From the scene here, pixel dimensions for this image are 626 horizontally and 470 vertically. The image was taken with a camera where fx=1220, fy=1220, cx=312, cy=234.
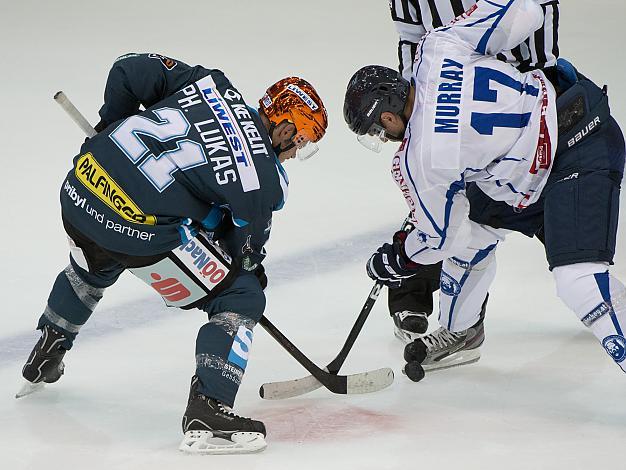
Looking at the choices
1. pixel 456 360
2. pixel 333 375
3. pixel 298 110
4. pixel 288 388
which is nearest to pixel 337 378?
pixel 333 375

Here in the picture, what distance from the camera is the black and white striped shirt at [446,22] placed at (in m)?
3.52

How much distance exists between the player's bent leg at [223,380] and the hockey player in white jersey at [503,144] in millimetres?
536

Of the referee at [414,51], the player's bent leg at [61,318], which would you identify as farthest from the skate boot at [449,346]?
the player's bent leg at [61,318]

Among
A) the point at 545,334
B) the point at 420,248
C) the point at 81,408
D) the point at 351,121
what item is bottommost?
the point at 545,334

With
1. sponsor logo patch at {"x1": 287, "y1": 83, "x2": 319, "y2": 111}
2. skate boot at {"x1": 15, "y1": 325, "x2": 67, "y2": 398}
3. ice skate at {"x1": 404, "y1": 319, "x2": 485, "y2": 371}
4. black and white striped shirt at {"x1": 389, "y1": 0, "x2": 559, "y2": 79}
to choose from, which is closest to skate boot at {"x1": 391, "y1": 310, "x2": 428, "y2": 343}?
ice skate at {"x1": 404, "y1": 319, "x2": 485, "y2": 371}

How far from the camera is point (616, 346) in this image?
3.01 metres

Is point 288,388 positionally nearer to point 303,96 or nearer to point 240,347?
point 240,347

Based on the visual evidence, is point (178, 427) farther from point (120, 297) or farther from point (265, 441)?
point (120, 297)

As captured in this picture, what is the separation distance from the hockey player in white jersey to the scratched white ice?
1.27ft

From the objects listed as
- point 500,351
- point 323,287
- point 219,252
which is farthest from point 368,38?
point 219,252

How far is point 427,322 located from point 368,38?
3.11 m

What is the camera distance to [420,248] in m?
3.40

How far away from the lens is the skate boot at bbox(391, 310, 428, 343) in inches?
150

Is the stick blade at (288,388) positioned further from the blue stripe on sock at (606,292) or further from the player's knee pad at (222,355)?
the blue stripe on sock at (606,292)
